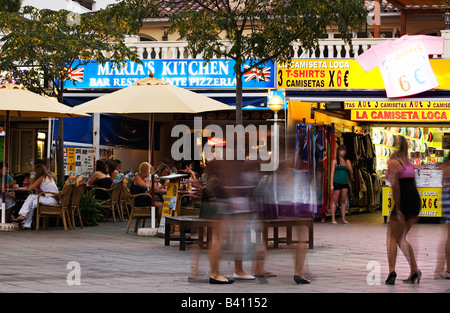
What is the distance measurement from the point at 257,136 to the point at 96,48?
871 centimetres

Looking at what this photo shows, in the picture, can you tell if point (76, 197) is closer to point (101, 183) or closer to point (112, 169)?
point (101, 183)

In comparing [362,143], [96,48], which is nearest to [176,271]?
[96,48]

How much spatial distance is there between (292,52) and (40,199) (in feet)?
27.1

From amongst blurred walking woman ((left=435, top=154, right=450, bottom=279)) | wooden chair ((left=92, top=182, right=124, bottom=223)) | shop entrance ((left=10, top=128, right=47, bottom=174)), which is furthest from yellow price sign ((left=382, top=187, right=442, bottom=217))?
shop entrance ((left=10, top=128, right=47, bottom=174))

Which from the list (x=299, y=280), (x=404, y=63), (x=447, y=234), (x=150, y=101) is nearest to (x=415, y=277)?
(x=447, y=234)

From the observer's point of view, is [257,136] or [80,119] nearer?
[80,119]

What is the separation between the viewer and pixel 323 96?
18.8m

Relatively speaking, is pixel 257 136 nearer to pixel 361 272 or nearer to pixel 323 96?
pixel 323 96

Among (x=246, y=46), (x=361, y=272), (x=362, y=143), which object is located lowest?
(x=361, y=272)

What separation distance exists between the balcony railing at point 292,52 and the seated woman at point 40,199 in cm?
646

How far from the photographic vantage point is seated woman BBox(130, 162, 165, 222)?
15930 mm

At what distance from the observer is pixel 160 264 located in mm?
10711

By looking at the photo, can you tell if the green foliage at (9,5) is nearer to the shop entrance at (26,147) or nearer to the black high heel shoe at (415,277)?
the shop entrance at (26,147)

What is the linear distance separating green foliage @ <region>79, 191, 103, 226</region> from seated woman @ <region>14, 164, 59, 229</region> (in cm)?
141
